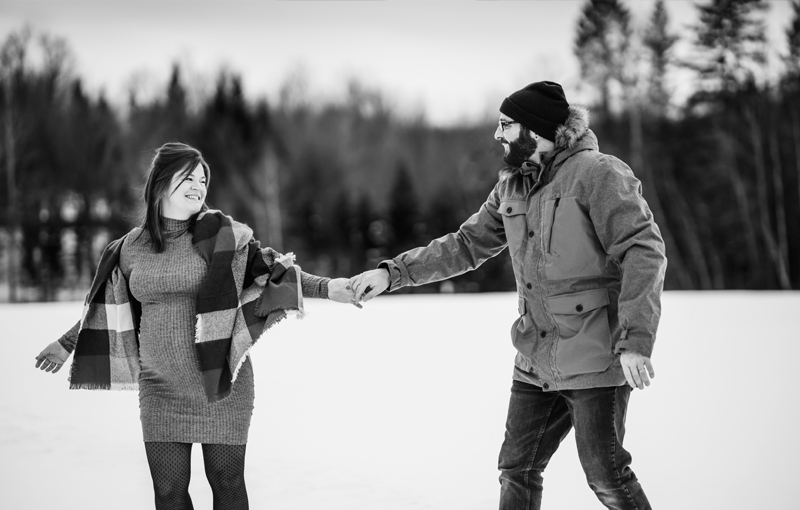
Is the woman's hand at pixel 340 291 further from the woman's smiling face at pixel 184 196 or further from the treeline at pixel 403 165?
the treeline at pixel 403 165

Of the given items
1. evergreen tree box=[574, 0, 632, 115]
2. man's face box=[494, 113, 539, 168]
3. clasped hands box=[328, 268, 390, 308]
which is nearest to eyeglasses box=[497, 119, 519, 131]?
man's face box=[494, 113, 539, 168]

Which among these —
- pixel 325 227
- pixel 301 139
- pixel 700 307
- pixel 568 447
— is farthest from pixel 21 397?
pixel 301 139

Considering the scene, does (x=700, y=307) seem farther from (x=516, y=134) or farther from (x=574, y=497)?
(x=516, y=134)

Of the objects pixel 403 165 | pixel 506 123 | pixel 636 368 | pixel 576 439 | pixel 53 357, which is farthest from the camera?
pixel 403 165

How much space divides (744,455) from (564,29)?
22.8 m

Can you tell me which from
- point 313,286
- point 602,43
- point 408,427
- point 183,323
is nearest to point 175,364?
point 183,323

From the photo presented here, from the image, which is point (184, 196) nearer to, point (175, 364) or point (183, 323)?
point (183, 323)

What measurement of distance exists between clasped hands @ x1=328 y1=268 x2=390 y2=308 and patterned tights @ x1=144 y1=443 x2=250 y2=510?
2.33 ft

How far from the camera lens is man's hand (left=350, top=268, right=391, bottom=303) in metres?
3.23

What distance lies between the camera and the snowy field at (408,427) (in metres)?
4.21

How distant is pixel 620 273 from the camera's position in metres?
2.65

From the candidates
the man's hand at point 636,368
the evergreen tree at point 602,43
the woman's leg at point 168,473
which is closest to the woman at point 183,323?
the woman's leg at point 168,473

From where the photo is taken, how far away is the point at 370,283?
3.24 metres

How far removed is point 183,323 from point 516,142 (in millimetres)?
1239
